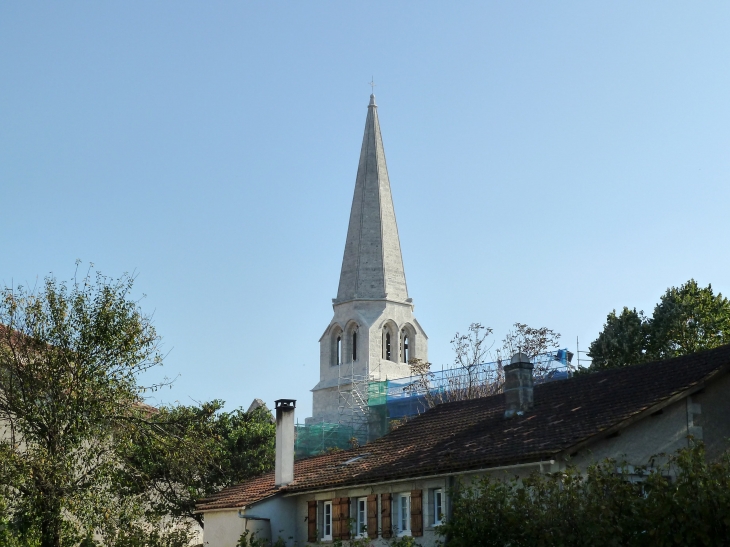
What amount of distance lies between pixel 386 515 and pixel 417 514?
47.9 inches

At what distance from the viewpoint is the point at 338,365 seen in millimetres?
80125

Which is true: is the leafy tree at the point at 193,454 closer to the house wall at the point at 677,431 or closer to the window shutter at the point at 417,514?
the window shutter at the point at 417,514

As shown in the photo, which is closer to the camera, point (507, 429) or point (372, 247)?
point (507, 429)

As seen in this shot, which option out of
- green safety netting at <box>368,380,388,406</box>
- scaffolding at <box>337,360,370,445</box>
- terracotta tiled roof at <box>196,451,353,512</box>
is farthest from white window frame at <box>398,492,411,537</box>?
scaffolding at <box>337,360,370,445</box>

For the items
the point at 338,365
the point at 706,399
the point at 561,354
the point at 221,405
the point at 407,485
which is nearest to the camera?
the point at 706,399

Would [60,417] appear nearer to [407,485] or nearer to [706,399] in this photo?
[407,485]

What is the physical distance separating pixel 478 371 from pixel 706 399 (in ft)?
117

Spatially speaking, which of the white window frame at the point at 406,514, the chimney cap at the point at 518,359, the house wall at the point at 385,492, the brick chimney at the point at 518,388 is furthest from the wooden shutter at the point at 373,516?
the chimney cap at the point at 518,359

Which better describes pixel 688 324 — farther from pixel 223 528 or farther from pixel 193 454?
pixel 193 454

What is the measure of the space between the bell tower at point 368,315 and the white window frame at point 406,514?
51.0m

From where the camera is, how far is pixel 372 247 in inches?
3169

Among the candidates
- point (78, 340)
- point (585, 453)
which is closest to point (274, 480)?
point (78, 340)

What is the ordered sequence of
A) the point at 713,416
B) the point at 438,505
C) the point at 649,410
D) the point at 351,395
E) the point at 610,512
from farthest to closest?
the point at 351,395 < the point at 438,505 < the point at 713,416 < the point at 649,410 < the point at 610,512

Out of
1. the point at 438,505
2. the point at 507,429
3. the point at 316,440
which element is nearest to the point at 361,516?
the point at 438,505
